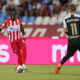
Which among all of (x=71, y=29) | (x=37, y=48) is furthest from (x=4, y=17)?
(x=71, y=29)

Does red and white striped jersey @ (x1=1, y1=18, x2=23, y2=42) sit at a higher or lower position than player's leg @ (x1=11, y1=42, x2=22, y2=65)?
higher

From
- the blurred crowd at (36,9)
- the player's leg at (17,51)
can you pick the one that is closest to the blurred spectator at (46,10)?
the blurred crowd at (36,9)

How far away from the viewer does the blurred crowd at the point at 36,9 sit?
62.1 feet

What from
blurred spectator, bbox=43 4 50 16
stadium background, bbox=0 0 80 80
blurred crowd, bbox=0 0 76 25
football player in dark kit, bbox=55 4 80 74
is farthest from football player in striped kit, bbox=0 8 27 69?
blurred spectator, bbox=43 4 50 16

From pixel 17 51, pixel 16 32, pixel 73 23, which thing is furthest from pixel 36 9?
pixel 73 23

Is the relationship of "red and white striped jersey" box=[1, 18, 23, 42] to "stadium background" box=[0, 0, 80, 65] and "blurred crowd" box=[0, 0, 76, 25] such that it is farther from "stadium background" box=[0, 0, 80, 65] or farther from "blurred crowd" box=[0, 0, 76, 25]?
"blurred crowd" box=[0, 0, 76, 25]

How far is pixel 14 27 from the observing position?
11.2 metres

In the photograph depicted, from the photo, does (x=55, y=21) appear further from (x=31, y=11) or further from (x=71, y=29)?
(x=71, y=29)

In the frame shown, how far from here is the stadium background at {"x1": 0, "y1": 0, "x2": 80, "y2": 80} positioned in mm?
12102

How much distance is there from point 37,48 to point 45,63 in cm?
64

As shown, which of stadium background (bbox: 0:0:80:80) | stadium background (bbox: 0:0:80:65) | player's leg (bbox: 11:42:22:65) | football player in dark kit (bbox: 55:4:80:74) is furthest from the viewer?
stadium background (bbox: 0:0:80:65)

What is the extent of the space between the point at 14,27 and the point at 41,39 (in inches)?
134

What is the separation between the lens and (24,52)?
11.4 meters

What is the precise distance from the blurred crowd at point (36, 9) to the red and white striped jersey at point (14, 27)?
753cm
